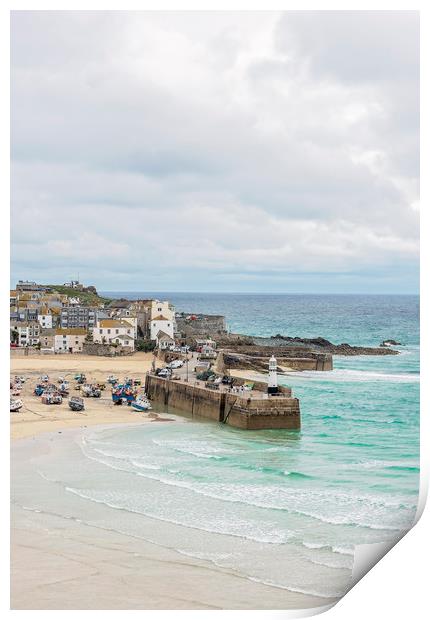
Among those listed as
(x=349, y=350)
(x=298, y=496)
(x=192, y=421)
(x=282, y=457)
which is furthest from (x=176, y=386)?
(x=349, y=350)

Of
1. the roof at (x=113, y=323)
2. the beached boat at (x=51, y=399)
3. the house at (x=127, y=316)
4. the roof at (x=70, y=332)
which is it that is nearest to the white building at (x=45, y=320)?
the roof at (x=70, y=332)

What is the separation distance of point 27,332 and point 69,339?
1491 millimetres

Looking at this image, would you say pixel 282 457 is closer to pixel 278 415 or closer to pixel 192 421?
pixel 278 415

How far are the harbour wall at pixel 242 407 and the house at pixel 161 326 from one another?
991 cm

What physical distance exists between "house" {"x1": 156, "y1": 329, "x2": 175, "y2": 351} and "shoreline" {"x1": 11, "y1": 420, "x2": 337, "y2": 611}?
1603 cm

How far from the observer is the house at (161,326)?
24627mm

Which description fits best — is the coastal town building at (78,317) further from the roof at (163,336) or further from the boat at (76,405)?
the boat at (76,405)

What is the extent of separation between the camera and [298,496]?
8.31 meters

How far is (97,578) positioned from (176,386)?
30.7 feet
